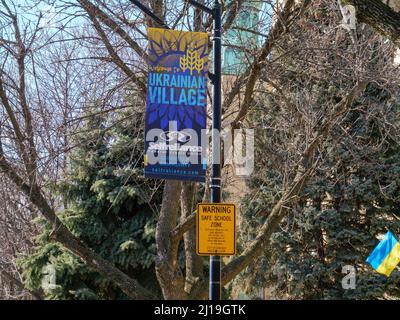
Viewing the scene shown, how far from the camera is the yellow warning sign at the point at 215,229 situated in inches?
364

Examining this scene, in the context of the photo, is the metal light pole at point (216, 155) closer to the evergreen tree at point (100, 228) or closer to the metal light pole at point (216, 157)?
the metal light pole at point (216, 157)

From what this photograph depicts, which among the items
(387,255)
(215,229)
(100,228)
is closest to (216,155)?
(215,229)

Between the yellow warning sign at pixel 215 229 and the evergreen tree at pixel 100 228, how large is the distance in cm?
734

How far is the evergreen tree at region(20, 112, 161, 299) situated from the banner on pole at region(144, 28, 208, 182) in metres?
6.46

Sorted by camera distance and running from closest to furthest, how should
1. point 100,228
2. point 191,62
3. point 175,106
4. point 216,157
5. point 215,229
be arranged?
point 215,229, point 216,157, point 175,106, point 191,62, point 100,228

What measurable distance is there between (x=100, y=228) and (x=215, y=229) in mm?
8810

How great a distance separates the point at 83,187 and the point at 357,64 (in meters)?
9.40

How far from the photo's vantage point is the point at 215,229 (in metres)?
9.33

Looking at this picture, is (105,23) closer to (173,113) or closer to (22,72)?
(22,72)

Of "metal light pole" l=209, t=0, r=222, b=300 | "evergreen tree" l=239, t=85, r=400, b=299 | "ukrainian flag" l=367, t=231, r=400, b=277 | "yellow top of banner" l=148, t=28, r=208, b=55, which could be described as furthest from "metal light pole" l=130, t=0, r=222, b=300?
"evergreen tree" l=239, t=85, r=400, b=299

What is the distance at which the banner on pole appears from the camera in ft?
32.8

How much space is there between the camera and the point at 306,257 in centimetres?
1823

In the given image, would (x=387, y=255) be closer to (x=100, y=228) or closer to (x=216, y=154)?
(x=216, y=154)

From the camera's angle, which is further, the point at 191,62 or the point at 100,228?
the point at 100,228
